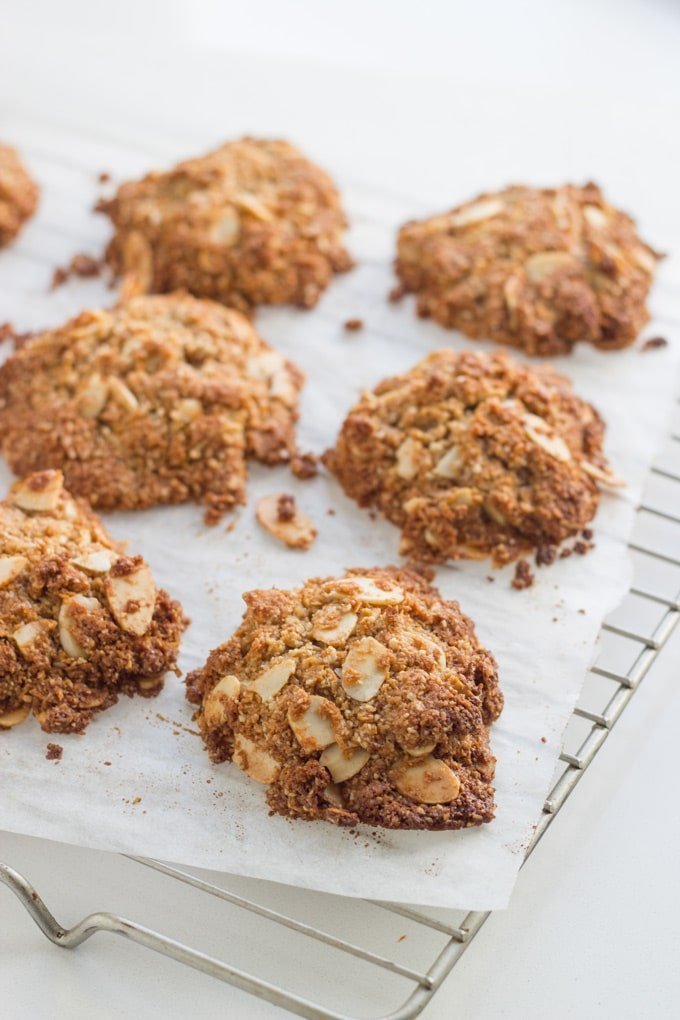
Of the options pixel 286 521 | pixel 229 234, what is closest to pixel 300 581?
pixel 286 521

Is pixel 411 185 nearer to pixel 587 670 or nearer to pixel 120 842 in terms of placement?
pixel 587 670

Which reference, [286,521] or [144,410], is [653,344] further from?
[144,410]

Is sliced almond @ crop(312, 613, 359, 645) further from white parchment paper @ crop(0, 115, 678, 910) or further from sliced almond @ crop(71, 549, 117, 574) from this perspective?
sliced almond @ crop(71, 549, 117, 574)

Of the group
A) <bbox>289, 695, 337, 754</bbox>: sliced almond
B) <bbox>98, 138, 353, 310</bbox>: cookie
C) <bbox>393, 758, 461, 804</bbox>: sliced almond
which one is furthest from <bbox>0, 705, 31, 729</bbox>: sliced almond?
<bbox>98, 138, 353, 310</bbox>: cookie

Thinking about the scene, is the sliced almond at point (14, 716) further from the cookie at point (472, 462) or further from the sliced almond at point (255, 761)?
the cookie at point (472, 462)

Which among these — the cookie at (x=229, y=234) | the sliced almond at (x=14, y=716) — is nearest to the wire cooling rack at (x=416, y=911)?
the sliced almond at (x=14, y=716)
